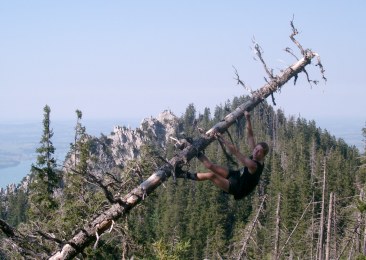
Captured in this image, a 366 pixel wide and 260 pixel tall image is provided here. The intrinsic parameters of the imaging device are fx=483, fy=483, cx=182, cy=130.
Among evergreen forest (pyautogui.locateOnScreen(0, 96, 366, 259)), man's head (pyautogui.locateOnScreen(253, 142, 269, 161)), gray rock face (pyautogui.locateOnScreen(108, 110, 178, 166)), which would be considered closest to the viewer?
evergreen forest (pyautogui.locateOnScreen(0, 96, 366, 259))

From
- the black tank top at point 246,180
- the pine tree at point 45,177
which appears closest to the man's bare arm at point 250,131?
the black tank top at point 246,180

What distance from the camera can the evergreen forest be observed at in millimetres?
7953

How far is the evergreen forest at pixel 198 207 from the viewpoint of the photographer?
7.95m

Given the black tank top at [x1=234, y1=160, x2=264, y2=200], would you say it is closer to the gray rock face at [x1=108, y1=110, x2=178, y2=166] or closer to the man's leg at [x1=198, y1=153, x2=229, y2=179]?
the man's leg at [x1=198, y1=153, x2=229, y2=179]

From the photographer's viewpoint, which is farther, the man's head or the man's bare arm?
the man's bare arm

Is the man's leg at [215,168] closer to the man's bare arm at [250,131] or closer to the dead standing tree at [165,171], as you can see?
the dead standing tree at [165,171]

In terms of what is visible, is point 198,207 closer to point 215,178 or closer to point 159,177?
point 215,178

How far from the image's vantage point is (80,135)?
2719 cm

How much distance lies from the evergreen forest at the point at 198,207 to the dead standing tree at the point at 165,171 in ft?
0.45

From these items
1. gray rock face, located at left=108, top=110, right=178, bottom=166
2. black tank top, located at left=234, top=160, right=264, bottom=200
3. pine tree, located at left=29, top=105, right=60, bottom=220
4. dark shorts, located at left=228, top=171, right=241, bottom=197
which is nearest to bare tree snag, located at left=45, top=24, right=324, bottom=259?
dark shorts, located at left=228, top=171, right=241, bottom=197

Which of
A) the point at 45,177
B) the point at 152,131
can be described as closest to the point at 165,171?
the point at 45,177

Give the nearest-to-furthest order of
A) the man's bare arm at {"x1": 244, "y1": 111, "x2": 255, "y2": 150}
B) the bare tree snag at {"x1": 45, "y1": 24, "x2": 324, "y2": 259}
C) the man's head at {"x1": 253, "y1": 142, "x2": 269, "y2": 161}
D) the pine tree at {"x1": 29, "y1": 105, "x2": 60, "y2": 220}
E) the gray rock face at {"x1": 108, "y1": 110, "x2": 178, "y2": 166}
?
the bare tree snag at {"x1": 45, "y1": 24, "x2": 324, "y2": 259}, the man's head at {"x1": 253, "y1": 142, "x2": 269, "y2": 161}, the man's bare arm at {"x1": 244, "y1": 111, "x2": 255, "y2": 150}, the pine tree at {"x1": 29, "y1": 105, "x2": 60, "y2": 220}, the gray rock face at {"x1": 108, "y1": 110, "x2": 178, "y2": 166}

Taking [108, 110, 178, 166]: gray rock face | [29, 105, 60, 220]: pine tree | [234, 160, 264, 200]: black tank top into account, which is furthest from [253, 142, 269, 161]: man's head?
[108, 110, 178, 166]: gray rock face

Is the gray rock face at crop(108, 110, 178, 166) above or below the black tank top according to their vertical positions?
above
